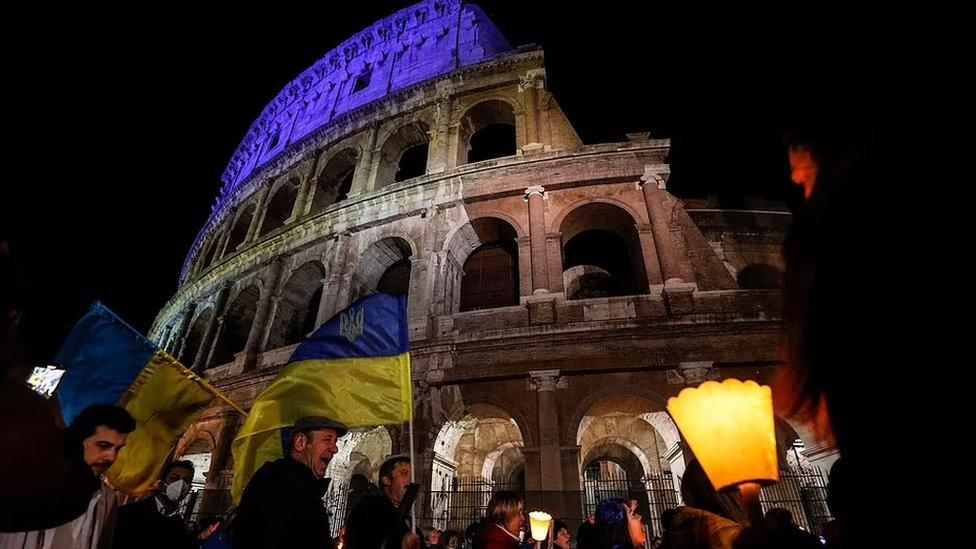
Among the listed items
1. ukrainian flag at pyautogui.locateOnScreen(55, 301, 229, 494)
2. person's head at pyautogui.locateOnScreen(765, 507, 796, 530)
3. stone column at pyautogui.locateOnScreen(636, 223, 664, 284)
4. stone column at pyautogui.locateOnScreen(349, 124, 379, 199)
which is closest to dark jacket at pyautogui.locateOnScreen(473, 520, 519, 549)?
person's head at pyautogui.locateOnScreen(765, 507, 796, 530)

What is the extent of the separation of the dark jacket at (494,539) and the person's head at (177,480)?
2972 millimetres

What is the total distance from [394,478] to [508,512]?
3.20ft

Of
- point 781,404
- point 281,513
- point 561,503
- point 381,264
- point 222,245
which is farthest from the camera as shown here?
point 222,245

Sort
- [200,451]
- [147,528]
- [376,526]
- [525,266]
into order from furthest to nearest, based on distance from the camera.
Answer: [200,451], [525,266], [147,528], [376,526]

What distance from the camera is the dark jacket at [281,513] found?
221 centimetres

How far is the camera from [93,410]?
277 centimetres

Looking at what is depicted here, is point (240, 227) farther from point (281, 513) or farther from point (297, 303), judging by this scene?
point (281, 513)

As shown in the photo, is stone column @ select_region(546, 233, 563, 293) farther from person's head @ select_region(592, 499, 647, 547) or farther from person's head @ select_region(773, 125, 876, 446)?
person's head @ select_region(773, 125, 876, 446)

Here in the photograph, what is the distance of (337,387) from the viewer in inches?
181

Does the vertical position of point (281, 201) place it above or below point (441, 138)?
above

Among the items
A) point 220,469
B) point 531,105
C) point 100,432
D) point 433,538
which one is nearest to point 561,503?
point 433,538

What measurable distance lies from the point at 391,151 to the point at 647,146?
9.03 meters

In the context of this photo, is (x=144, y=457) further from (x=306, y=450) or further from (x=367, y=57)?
(x=367, y=57)

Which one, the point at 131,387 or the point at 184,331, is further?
the point at 184,331
